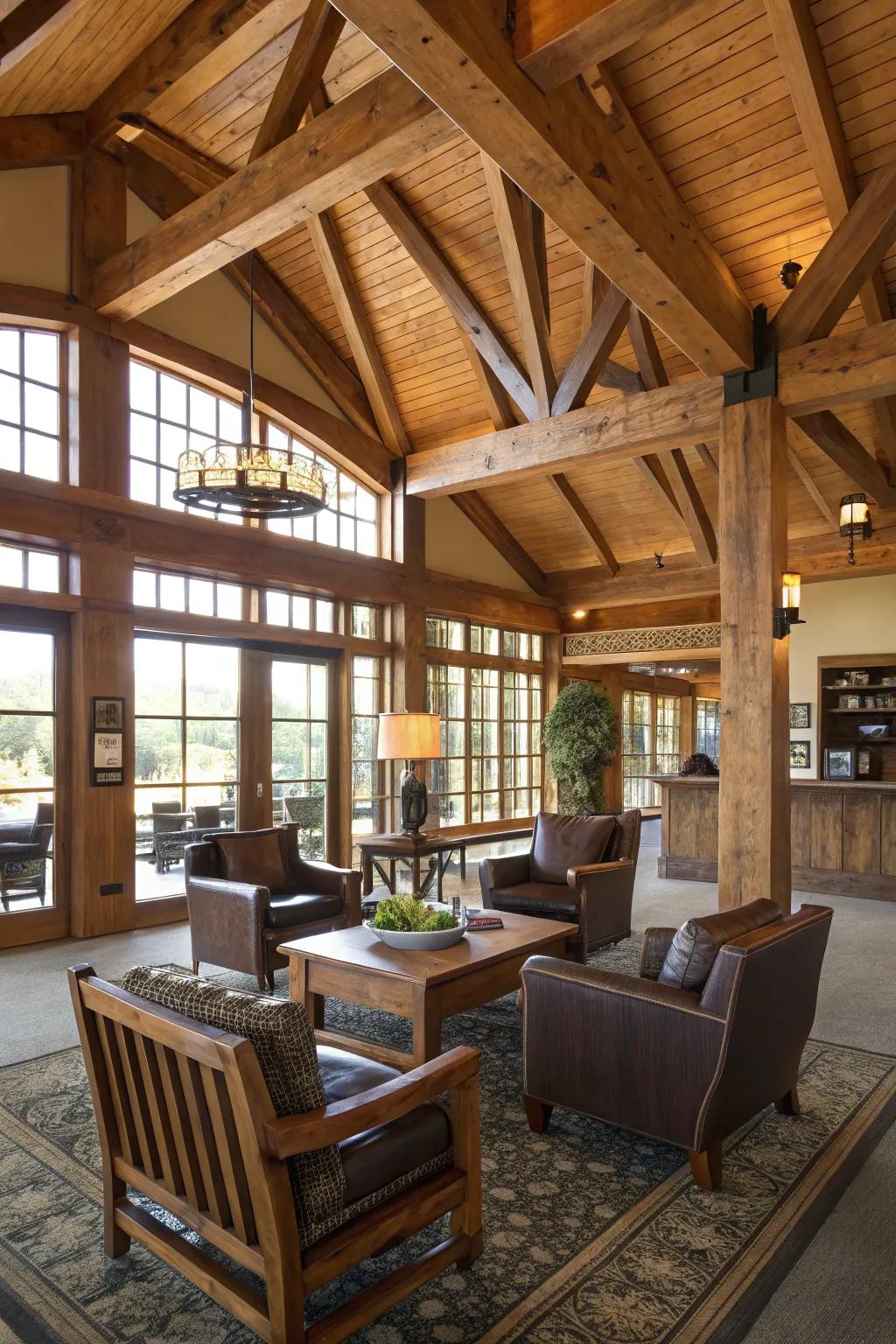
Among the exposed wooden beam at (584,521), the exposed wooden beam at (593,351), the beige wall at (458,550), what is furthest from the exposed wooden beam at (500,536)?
the exposed wooden beam at (593,351)

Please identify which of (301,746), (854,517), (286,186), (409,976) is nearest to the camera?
(409,976)

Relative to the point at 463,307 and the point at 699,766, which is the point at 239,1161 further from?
the point at 699,766

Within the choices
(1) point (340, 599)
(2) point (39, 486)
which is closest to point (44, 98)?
(2) point (39, 486)

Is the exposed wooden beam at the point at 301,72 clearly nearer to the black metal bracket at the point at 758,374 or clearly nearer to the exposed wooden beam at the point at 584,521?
the black metal bracket at the point at 758,374

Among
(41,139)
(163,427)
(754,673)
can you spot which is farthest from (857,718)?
(41,139)

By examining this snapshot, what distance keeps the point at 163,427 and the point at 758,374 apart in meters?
4.14

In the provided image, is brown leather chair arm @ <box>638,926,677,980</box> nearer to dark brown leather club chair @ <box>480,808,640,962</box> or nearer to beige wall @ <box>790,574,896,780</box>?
dark brown leather club chair @ <box>480,808,640,962</box>

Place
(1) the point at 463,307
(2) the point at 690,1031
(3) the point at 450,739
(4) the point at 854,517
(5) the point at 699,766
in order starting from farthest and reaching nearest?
1. (3) the point at 450,739
2. (5) the point at 699,766
3. (4) the point at 854,517
4. (1) the point at 463,307
5. (2) the point at 690,1031

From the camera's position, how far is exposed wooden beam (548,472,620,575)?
31.0ft

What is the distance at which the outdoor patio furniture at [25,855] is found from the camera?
555 cm

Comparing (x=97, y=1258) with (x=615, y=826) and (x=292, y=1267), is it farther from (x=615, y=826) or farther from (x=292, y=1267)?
(x=615, y=826)

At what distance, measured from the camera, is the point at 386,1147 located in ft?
6.71

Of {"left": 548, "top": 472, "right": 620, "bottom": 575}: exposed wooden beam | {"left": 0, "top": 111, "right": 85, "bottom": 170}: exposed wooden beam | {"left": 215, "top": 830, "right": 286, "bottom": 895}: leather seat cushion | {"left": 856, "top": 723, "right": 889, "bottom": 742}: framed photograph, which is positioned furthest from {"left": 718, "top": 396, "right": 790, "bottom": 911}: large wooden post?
{"left": 856, "top": 723, "right": 889, "bottom": 742}: framed photograph

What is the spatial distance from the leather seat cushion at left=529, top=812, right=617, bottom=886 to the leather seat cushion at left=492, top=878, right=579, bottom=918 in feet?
0.46
